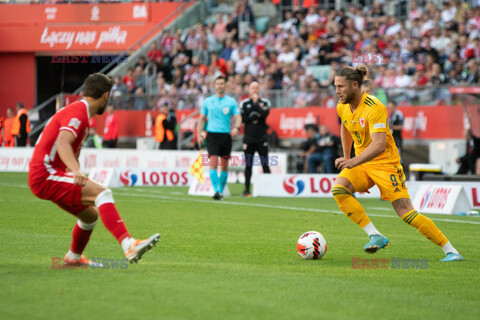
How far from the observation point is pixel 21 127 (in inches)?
1134

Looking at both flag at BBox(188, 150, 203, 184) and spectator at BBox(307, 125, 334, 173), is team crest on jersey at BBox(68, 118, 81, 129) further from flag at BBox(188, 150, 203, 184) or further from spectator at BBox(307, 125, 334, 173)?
spectator at BBox(307, 125, 334, 173)

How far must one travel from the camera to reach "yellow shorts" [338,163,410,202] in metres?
8.35

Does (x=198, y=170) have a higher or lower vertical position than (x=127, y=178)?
higher

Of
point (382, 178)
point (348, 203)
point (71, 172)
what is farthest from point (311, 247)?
point (71, 172)

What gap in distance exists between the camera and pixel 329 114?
2305 cm

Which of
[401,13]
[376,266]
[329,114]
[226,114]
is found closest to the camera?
[376,266]

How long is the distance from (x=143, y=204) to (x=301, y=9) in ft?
58.3

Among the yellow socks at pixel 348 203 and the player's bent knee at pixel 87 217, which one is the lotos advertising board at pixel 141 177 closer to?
the yellow socks at pixel 348 203

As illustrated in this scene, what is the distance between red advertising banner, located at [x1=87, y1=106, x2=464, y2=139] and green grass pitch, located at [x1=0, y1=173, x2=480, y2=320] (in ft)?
31.0

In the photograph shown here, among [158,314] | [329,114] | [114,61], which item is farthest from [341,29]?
[158,314]

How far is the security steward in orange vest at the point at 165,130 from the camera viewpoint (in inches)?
1003

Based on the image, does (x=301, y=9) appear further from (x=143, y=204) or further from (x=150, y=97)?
(x=143, y=204)

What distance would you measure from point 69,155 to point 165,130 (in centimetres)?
1895

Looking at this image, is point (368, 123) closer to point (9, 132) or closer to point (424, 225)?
point (424, 225)
